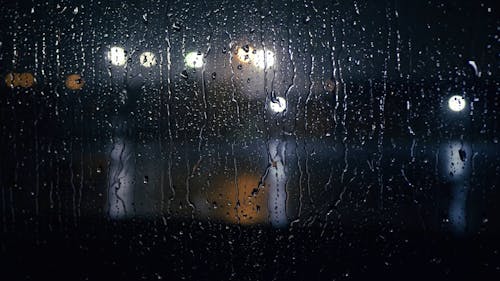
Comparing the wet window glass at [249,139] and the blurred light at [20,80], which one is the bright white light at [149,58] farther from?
the blurred light at [20,80]

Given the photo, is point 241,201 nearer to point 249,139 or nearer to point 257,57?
point 249,139

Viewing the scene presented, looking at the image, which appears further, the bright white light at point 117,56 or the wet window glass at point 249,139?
the bright white light at point 117,56

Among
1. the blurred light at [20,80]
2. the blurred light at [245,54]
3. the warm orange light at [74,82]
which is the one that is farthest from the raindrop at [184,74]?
the blurred light at [20,80]

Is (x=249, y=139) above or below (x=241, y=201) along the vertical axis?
above

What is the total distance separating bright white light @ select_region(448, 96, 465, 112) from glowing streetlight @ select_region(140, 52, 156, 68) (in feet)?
2.31

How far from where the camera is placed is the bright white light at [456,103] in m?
0.80

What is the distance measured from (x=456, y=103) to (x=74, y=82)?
3.05 feet

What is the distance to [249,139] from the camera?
881 mm

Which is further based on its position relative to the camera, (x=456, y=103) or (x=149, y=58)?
(x=149, y=58)

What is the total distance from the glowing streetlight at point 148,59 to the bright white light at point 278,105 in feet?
1.05

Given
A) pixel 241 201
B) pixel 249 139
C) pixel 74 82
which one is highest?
pixel 74 82

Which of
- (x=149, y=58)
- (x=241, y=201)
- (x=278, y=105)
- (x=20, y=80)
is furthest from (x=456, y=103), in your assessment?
(x=20, y=80)

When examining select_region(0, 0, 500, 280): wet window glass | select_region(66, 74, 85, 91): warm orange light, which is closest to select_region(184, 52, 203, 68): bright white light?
select_region(0, 0, 500, 280): wet window glass

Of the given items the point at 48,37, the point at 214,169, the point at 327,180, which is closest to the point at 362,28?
the point at 327,180
